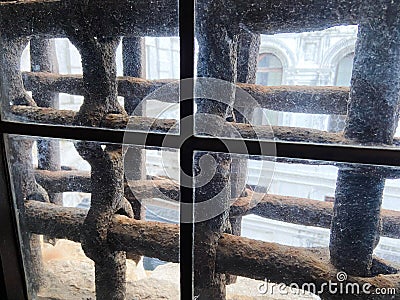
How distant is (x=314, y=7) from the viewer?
0.43 meters

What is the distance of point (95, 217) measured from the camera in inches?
22.5

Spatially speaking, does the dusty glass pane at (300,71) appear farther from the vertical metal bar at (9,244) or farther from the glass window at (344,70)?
the vertical metal bar at (9,244)

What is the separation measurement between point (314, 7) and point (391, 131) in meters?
0.18

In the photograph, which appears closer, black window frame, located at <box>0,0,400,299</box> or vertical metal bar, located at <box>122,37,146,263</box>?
black window frame, located at <box>0,0,400,299</box>

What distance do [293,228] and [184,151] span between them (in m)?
0.20

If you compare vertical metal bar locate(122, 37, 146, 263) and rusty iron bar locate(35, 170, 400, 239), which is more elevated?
vertical metal bar locate(122, 37, 146, 263)

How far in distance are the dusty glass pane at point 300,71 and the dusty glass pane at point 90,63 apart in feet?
0.21

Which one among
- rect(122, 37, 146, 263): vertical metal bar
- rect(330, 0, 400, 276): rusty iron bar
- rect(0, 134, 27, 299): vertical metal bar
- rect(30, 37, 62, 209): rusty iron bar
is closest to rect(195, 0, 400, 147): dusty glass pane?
rect(330, 0, 400, 276): rusty iron bar

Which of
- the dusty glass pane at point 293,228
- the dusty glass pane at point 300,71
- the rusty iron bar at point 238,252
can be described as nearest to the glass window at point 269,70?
the dusty glass pane at point 300,71

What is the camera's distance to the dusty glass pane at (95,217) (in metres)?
0.55

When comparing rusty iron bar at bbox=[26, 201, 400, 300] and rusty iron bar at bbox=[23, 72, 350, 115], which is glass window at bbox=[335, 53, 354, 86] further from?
rusty iron bar at bbox=[26, 201, 400, 300]

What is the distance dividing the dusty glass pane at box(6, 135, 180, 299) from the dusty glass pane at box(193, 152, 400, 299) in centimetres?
7

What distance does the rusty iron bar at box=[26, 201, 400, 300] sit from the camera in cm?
48

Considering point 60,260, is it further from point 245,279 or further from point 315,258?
point 315,258
